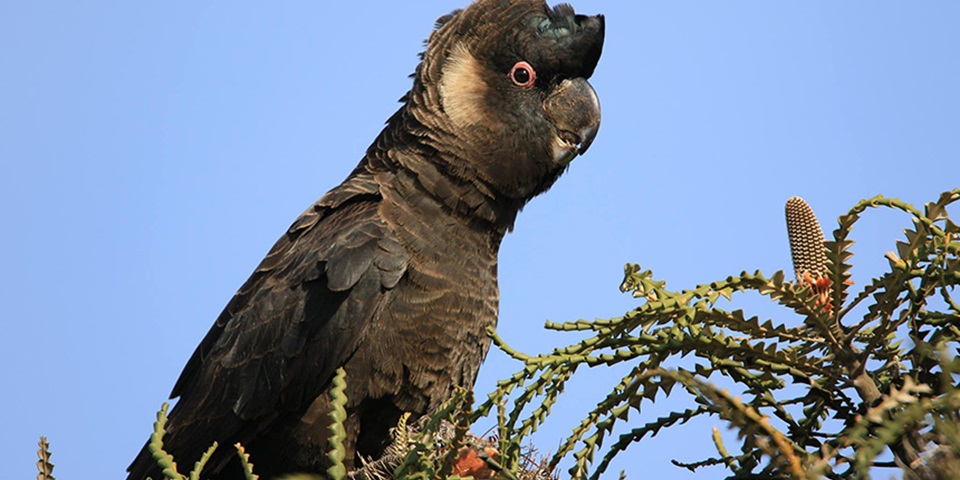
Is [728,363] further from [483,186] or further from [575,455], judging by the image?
[483,186]

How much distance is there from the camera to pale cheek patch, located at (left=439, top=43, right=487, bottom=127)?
537 cm

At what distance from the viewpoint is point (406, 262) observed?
482 centimetres

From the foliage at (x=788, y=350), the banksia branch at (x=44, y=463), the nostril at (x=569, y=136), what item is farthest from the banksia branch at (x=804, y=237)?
the nostril at (x=569, y=136)

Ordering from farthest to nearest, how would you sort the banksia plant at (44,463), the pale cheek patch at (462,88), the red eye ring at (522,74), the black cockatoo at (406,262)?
the red eye ring at (522,74) < the pale cheek patch at (462,88) < the black cockatoo at (406,262) < the banksia plant at (44,463)

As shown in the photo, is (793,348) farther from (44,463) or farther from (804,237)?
(44,463)

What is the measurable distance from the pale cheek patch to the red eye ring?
0.18 m

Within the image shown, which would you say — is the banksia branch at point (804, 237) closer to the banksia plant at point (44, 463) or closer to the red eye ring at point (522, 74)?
the banksia plant at point (44, 463)

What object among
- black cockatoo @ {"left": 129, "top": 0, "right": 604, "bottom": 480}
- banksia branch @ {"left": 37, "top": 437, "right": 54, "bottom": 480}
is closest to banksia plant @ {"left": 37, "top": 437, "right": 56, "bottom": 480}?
banksia branch @ {"left": 37, "top": 437, "right": 54, "bottom": 480}

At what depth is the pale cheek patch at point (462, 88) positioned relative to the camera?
17.6ft

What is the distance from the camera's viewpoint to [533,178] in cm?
546

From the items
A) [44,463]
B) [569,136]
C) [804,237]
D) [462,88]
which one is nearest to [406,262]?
[462,88]

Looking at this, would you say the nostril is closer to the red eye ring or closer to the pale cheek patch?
the red eye ring

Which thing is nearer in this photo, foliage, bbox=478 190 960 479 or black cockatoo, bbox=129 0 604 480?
foliage, bbox=478 190 960 479

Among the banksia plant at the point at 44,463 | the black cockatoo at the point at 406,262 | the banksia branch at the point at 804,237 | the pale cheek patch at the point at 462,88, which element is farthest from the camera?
the pale cheek patch at the point at 462,88
